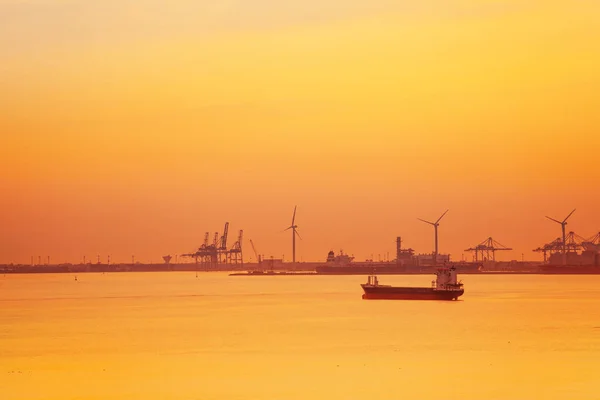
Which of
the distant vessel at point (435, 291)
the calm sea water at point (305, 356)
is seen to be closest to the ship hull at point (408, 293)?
the distant vessel at point (435, 291)

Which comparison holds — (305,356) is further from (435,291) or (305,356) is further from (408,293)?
(408,293)

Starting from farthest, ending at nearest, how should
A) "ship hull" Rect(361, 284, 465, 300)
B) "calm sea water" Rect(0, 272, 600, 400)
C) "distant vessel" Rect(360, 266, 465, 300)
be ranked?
"distant vessel" Rect(360, 266, 465, 300) < "ship hull" Rect(361, 284, 465, 300) < "calm sea water" Rect(0, 272, 600, 400)

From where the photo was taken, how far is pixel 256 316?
117 meters

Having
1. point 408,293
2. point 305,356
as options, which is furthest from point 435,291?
point 305,356

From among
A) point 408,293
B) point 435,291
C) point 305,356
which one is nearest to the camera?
point 305,356

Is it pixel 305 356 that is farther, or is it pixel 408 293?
pixel 408 293

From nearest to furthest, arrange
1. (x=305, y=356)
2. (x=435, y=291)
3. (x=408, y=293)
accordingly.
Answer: (x=305, y=356) → (x=435, y=291) → (x=408, y=293)

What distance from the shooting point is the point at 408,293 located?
153 metres

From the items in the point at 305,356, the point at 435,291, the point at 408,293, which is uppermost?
the point at 435,291

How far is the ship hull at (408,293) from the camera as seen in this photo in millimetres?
146625

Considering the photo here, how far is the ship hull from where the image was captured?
147 metres

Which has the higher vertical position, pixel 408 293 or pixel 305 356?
pixel 408 293

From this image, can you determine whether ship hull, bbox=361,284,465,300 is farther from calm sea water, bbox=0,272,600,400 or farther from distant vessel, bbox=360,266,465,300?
calm sea water, bbox=0,272,600,400

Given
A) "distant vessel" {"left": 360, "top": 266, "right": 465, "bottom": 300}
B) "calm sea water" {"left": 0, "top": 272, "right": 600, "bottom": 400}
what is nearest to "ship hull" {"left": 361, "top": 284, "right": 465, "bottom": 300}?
"distant vessel" {"left": 360, "top": 266, "right": 465, "bottom": 300}
